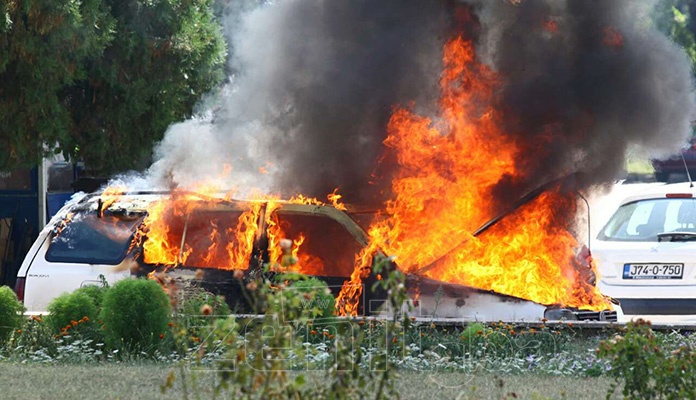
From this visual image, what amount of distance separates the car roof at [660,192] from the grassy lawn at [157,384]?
15.5 ft

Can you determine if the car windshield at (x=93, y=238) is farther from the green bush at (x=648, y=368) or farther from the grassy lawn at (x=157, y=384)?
the green bush at (x=648, y=368)

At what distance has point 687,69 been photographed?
12242mm

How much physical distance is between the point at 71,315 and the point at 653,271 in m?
5.40

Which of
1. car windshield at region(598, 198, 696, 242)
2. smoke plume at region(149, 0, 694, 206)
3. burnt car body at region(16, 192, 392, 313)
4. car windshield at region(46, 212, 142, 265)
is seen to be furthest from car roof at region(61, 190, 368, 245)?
car windshield at region(598, 198, 696, 242)

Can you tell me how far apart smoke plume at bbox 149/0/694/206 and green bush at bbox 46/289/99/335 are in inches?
89.3

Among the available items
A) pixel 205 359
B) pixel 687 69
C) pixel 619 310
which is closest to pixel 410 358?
pixel 205 359

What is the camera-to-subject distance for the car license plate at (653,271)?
461 inches

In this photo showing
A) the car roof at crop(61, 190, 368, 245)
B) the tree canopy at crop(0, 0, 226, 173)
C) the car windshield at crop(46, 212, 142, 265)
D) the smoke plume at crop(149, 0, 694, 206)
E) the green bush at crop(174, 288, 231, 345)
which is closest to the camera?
the green bush at crop(174, 288, 231, 345)

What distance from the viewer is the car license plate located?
1172 centimetres

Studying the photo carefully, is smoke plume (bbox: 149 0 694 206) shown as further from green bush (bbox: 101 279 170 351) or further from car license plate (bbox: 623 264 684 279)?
green bush (bbox: 101 279 170 351)

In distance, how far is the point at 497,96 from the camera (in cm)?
1177

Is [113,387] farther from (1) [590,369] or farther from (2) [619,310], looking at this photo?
(2) [619,310]

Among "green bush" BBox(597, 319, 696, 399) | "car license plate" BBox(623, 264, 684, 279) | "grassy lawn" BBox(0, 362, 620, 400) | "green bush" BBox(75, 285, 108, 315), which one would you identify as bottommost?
"grassy lawn" BBox(0, 362, 620, 400)

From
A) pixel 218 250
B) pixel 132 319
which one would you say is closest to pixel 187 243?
pixel 218 250
